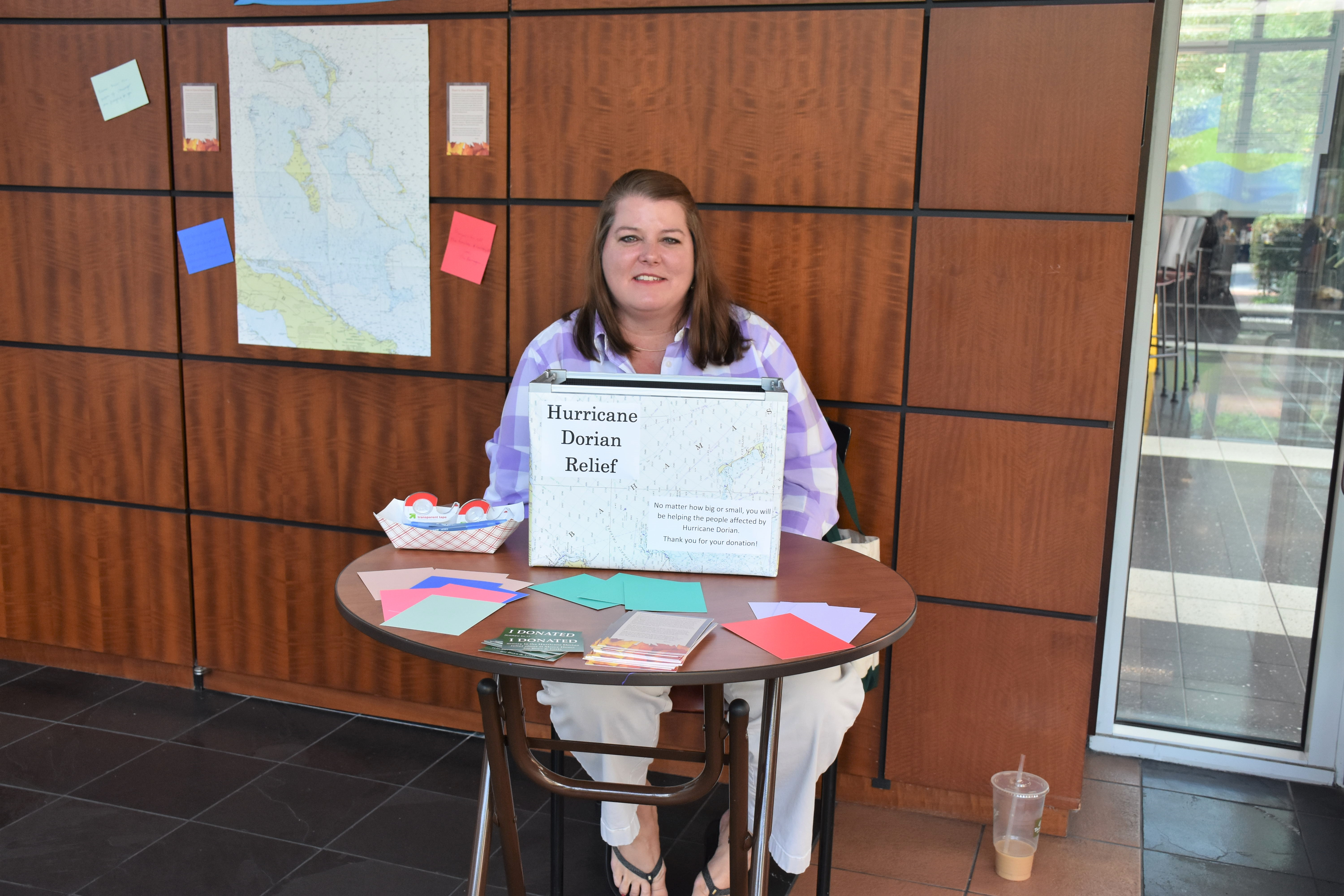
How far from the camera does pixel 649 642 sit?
1.52 meters

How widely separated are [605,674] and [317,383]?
187cm

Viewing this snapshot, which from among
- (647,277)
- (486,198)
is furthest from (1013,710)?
(486,198)

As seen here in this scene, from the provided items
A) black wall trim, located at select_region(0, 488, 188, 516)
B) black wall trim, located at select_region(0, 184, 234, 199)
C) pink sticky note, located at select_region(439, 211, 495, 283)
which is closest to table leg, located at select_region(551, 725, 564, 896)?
pink sticky note, located at select_region(439, 211, 495, 283)

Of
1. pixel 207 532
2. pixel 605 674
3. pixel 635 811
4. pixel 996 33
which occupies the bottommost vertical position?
pixel 635 811

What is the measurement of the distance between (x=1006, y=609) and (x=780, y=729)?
2.60ft

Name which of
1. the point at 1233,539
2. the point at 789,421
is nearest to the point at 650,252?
the point at 789,421

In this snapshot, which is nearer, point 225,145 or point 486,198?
point 486,198

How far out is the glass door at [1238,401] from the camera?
2.60 m

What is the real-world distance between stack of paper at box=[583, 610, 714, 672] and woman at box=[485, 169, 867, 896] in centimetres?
51

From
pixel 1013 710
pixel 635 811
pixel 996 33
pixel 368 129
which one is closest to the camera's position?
pixel 635 811

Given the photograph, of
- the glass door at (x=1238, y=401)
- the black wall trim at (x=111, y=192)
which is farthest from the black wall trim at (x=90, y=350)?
the glass door at (x=1238, y=401)

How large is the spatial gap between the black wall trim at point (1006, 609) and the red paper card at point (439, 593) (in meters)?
1.19

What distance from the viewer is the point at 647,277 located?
229 cm

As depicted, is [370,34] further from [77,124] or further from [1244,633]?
[1244,633]
